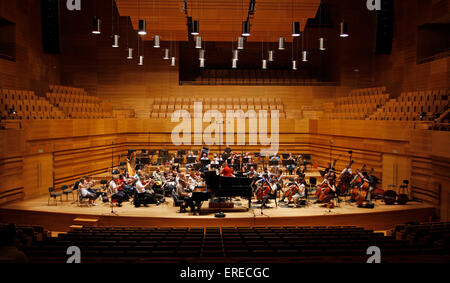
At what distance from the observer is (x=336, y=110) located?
16.5m

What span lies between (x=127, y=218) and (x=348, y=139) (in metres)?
9.80

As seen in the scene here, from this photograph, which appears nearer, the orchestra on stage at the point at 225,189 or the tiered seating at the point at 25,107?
the orchestra on stage at the point at 225,189

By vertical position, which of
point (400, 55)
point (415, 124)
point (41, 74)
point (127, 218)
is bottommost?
point (127, 218)

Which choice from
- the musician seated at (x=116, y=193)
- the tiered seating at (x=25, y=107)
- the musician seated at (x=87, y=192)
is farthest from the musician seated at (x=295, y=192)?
the tiered seating at (x=25, y=107)

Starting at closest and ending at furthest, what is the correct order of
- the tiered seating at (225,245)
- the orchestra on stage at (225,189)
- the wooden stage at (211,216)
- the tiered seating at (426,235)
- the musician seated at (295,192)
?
the tiered seating at (225,245)
the tiered seating at (426,235)
the wooden stage at (211,216)
the orchestra on stage at (225,189)
the musician seated at (295,192)

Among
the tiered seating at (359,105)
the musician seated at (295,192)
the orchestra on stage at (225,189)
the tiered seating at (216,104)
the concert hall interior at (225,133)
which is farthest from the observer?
the tiered seating at (216,104)

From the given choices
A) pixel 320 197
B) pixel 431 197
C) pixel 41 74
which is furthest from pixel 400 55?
pixel 41 74

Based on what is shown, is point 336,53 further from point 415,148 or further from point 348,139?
point 415,148

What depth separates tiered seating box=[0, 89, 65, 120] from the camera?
429 inches

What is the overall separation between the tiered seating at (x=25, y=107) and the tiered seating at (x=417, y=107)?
39.9 feet

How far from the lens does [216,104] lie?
1831 centimetres

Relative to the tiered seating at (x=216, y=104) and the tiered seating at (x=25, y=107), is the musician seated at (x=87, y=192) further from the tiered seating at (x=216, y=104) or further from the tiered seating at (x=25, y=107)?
the tiered seating at (x=216, y=104)

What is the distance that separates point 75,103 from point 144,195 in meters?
6.74

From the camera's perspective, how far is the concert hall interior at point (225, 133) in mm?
6316
